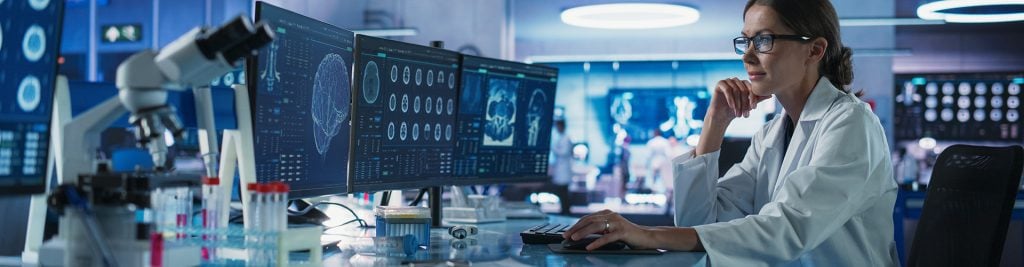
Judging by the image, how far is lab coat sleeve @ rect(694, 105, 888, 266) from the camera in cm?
191

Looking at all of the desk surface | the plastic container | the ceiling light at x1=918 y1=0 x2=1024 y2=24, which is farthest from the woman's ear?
the ceiling light at x1=918 y1=0 x2=1024 y2=24

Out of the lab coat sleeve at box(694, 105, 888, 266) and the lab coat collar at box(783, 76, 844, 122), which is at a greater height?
the lab coat collar at box(783, 76, 844, 122)

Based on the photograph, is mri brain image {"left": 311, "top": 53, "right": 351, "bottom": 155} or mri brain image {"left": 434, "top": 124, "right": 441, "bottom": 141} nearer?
mri brain image {"left": 311, "top": 53, "right": 351, "bottom": 155}

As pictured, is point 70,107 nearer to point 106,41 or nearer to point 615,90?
point 106,41

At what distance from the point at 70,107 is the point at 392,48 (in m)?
0.77

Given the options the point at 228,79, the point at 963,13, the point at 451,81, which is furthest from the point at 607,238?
the point at 963,13

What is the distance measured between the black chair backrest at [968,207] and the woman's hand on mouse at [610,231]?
674mm

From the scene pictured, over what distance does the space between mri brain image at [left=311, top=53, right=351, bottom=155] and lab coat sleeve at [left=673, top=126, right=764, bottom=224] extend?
86 cm

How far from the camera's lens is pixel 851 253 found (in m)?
2.07

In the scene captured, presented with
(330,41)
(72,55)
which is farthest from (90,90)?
(72,55)

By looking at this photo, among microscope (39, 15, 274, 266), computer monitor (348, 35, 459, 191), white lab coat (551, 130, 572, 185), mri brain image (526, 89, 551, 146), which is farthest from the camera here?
white lab coat (551, 130, 572, 185)

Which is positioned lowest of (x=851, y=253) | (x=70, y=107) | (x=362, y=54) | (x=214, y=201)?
(x=851, y=253)

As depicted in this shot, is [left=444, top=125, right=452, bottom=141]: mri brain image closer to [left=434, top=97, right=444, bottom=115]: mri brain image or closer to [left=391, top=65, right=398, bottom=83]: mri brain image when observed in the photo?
[left=434, top=97, right=444, bottom=115]: mri brain image

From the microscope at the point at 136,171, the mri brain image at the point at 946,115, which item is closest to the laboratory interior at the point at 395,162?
the microscope at the point at 136,171
